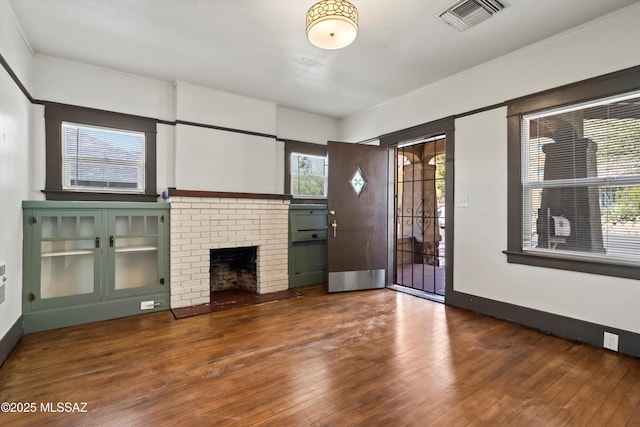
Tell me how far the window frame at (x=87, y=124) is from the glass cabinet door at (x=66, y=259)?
14.5 inches

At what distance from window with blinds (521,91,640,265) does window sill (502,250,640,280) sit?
64 millimetres

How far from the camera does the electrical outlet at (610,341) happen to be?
2.55m

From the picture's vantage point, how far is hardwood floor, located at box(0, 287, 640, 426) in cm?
178

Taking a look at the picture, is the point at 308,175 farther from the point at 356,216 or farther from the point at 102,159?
the point at 102,159

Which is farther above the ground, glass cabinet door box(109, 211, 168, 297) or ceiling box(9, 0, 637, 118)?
ceiling box(9, 0, 637, 118)

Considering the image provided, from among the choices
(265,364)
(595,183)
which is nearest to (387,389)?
(265,364)

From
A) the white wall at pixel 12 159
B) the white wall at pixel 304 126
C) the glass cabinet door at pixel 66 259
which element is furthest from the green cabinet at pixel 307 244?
the white wall at pixel 12 159

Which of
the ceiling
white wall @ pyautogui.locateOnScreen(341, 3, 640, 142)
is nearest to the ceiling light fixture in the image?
the ceiling

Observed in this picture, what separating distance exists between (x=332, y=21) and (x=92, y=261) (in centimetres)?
345

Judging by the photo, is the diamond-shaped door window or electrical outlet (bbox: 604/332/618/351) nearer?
electrical outlet (bbox: 604/332/618/351)

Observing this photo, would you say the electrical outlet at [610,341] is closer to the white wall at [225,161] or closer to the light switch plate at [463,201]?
the light switch plate at [463,201]

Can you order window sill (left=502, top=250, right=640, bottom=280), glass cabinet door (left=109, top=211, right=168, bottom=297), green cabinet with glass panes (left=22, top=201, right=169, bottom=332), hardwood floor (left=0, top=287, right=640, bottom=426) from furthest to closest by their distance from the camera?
glass cabinet door (left=109, top=211, right=168, bottom=297) → green cabinet with glass panes (left=22, top=201, right=169, bottom=332) → window sill (left=502, top=250, right=640, bottom=280) → hardwood floor (left=0, top=287, right=640, bottom=426)

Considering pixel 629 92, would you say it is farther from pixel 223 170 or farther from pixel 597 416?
pixel 223 170

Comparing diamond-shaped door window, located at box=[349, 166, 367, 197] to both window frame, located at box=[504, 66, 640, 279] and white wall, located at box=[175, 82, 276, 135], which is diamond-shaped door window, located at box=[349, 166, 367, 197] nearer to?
white wall, located at box=[175, 82, 276, 135]
